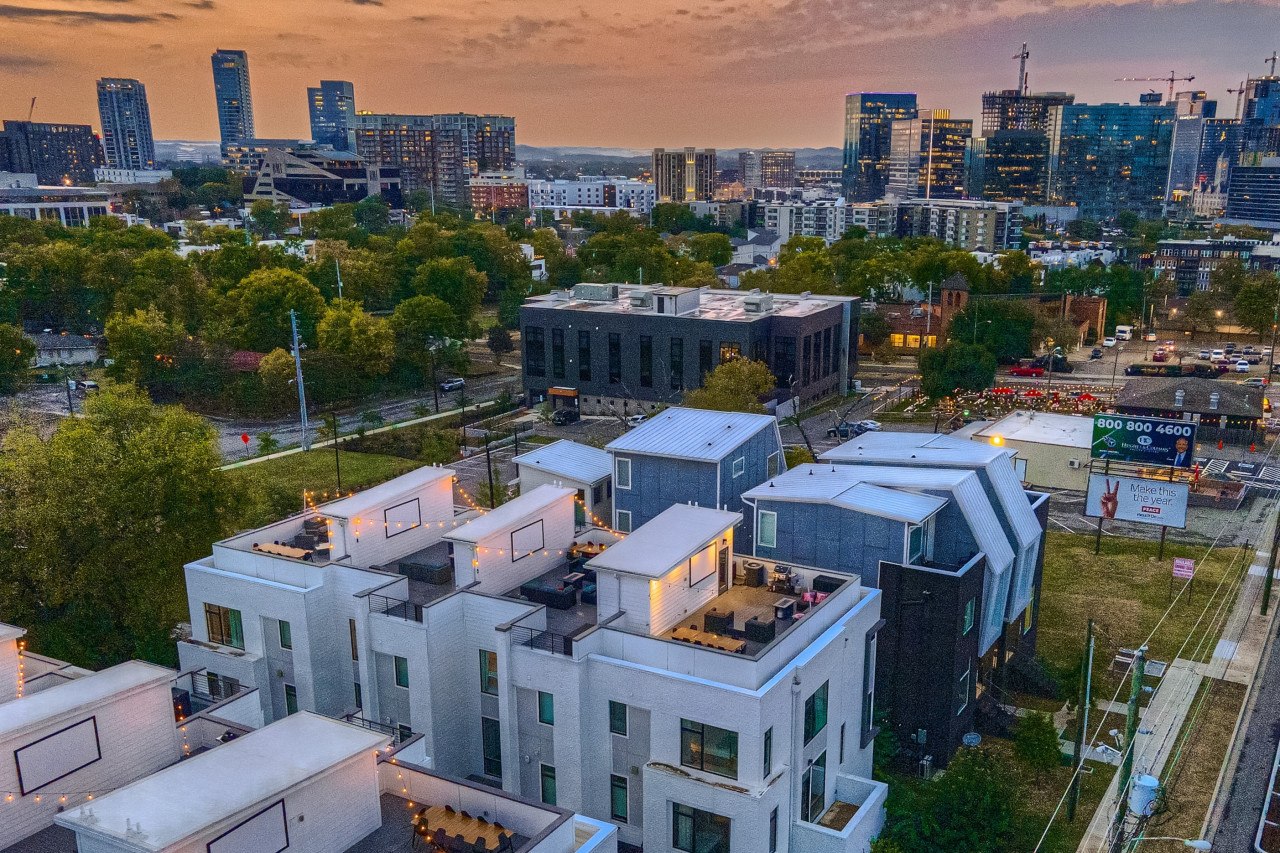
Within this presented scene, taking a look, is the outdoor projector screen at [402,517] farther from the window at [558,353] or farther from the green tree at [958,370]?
the green tree at [958,370]

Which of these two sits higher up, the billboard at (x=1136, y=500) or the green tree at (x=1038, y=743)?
the billboard at (x=1136, y=500)

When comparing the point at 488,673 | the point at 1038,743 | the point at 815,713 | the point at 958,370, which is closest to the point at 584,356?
the point at 958,370

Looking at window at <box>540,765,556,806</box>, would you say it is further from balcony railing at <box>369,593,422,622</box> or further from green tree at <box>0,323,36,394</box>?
green tree at <box>0,323,36,394</box>

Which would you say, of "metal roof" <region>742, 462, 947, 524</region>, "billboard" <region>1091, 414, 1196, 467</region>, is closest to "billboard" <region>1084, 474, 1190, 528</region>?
"billboard" <region>1091, 414, 1196, 467</region>

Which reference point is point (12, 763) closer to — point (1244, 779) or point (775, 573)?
point (775, 573)

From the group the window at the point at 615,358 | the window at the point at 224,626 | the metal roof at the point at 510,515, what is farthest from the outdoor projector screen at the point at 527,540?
the window at the point at 615,358

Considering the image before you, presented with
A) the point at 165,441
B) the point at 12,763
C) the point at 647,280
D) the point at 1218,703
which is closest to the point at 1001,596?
the point at 1218,703
